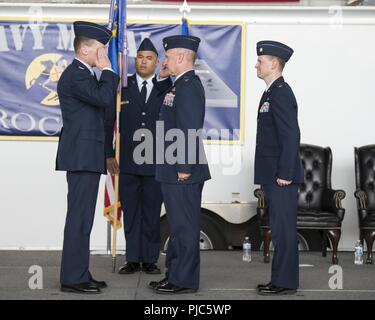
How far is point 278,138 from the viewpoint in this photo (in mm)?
5441

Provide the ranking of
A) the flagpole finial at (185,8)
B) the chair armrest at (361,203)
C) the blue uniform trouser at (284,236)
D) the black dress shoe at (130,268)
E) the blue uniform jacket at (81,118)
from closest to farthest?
the blue uniform jacket at (81,118) < the blue uniform trouser at (284,236) < the black dress shoe at (130,268) < the chair armrest at (361,203) < the flagpole finial at (185,8)

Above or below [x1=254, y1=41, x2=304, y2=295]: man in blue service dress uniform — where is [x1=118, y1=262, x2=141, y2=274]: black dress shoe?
below

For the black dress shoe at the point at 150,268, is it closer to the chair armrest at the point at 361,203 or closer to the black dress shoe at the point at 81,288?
the black dress shoe at the point at 81,288

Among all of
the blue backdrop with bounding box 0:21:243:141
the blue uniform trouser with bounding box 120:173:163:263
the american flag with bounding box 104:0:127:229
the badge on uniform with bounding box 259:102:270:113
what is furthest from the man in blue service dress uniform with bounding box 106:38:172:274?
the blue backdrop with bounding box 0:21:243:141

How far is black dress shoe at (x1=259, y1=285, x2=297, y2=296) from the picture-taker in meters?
Answer: 5.46

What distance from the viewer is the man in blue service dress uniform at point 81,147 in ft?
17.7

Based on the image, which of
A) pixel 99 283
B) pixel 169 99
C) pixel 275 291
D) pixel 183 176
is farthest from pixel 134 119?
pixel 275 291

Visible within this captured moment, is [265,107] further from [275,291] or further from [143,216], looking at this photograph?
[143,216]

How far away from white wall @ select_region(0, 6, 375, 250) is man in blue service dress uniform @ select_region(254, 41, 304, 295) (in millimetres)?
2268

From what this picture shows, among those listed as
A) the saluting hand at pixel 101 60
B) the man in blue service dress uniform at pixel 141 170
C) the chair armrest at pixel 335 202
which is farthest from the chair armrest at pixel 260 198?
the saluting hand at pixel 101 60

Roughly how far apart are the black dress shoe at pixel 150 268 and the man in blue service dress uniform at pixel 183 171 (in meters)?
0.83

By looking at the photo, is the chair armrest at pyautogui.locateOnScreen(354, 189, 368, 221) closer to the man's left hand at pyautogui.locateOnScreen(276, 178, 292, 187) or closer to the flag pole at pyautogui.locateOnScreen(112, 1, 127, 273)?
the man's left hand at pyautogui.locateOnScreen(276, 178, 292, 187)

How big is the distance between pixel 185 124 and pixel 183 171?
31 centimetres
